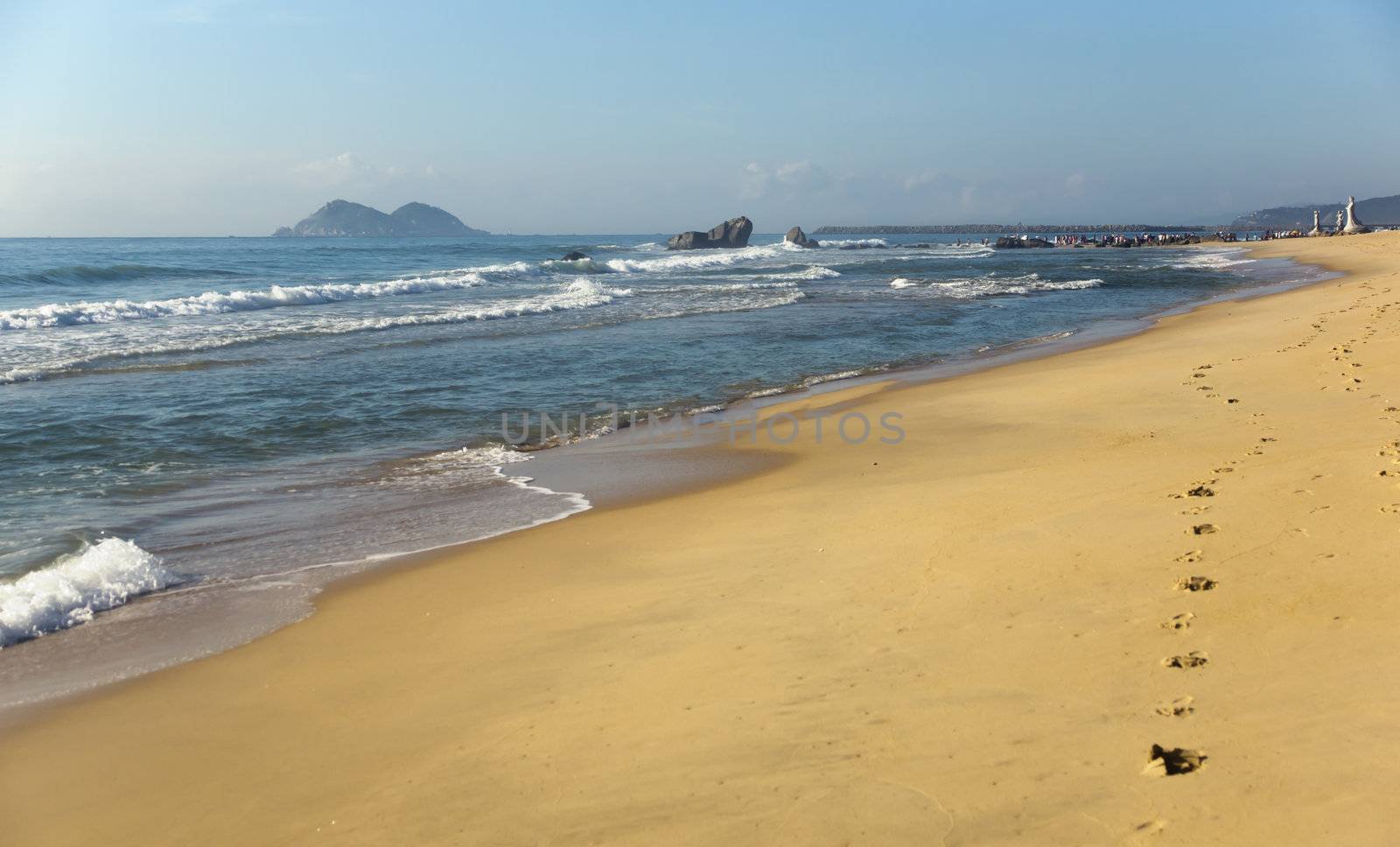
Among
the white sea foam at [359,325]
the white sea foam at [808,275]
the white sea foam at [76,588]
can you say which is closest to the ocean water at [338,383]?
the white sea foam at [76,588]

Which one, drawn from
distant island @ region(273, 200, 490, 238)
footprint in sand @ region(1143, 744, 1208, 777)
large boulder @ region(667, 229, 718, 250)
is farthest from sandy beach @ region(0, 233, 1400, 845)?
distant island @ region(273, 200, 490, 238)

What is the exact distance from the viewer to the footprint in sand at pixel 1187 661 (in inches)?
150

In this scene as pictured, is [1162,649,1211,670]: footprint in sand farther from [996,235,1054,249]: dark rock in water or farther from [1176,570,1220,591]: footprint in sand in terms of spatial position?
[996,235,1054,249]: dark rock in water

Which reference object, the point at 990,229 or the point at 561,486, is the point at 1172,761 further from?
the point at 990,229

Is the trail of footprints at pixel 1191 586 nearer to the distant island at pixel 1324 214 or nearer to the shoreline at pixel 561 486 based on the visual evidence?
the shoreline at pixel 561 486

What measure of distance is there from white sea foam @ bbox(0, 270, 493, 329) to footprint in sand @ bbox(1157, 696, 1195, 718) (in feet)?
80.5

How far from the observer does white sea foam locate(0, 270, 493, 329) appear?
856 inches

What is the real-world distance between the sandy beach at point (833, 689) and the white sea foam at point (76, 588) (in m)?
1.25

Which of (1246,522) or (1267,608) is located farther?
(1246,522)

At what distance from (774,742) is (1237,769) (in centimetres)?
159

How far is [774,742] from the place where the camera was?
3.64 meters

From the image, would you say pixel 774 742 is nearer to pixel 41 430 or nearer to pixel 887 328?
pixel 41 430

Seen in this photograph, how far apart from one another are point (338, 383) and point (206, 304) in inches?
567

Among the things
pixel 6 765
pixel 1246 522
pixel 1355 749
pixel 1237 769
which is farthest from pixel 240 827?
pixel 1246 522
